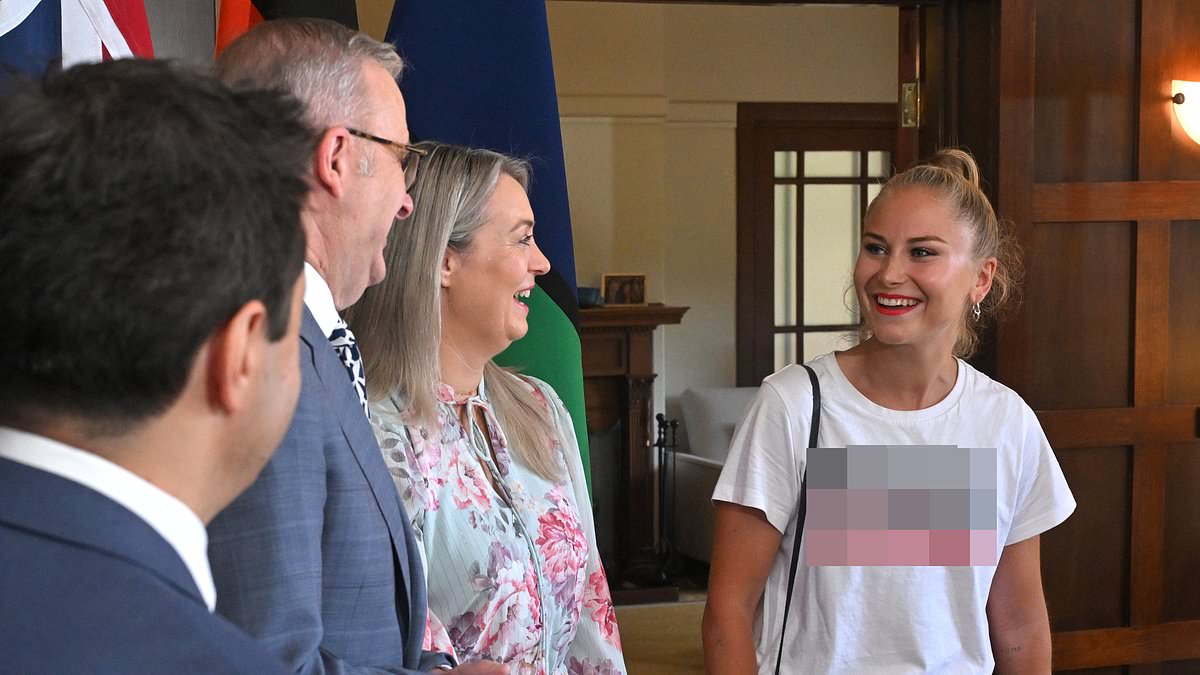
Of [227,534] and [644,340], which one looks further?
[644,340]

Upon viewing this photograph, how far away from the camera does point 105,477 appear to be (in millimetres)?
647

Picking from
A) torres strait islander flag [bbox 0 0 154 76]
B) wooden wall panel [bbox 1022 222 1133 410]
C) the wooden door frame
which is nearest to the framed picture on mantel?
the wooden door frame

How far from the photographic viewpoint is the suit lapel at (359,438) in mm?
1045

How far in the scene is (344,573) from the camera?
3.43ft

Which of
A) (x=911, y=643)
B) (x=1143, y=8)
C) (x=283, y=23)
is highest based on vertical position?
(x=1143, y=8)

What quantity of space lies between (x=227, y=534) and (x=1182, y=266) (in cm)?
268

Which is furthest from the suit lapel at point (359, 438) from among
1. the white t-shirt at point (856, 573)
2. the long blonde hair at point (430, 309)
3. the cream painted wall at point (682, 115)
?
the cream painted wall at point (682, 115)

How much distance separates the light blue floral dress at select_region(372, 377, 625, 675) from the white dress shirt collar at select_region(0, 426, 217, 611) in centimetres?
82

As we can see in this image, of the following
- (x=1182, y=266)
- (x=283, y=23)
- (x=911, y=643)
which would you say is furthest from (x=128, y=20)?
(x=1182, y=266)

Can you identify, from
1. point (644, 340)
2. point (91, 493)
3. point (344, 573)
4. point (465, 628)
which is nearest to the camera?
point (91, 493)

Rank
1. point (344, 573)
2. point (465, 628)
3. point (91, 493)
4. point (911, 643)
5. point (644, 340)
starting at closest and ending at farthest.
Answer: point (91, 493) < point (344, 573) < point (465, 628) < point (911, 643) < point (644, 340)

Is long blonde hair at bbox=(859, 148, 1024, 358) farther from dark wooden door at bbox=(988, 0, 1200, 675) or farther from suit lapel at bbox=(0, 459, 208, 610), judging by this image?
suit lapel at bbox=(0, 459, 208, 610)

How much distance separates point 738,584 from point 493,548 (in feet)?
1.49

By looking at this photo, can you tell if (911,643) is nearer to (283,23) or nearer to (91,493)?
(283,23)
